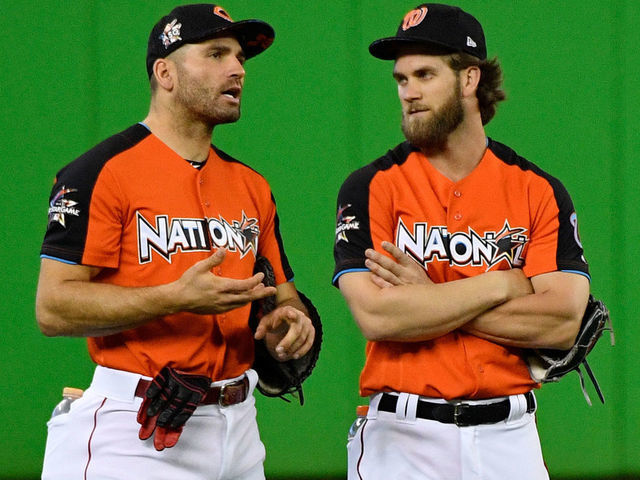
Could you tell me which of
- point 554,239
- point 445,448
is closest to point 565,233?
point 554,239

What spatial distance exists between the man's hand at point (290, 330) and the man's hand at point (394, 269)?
0.80 ft

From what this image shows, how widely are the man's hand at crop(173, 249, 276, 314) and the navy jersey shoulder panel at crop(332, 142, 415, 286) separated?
0.36m

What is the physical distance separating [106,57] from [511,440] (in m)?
2.86

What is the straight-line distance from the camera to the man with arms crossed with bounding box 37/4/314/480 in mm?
2104

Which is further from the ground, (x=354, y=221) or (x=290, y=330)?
(x=354, y=221)

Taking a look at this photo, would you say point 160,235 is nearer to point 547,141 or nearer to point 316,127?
point 316,127

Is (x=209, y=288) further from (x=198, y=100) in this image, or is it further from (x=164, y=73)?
(x=164, y=73)

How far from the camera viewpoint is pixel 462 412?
2279mm

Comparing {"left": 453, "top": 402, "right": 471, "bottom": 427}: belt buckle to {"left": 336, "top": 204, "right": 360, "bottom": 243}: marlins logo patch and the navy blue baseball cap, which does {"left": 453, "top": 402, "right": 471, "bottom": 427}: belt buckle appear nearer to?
{"left": 336, "top": 204, "right": 360, "bottom": 243}: marlins logo patch

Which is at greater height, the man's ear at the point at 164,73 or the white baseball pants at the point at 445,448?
the man's ear at the point at 164,73

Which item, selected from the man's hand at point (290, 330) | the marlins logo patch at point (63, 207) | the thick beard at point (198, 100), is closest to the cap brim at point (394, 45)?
the thick beard at point (198, 100)

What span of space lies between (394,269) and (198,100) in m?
0.73

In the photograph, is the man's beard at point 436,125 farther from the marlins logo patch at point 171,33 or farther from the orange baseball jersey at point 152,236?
the marlins logo patch at point 171,33

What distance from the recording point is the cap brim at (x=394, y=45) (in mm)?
2418
